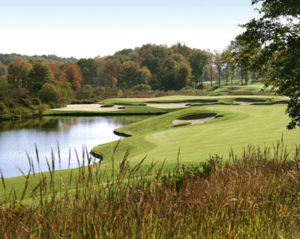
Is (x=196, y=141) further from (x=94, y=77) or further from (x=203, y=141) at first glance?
(x=94, y=77)

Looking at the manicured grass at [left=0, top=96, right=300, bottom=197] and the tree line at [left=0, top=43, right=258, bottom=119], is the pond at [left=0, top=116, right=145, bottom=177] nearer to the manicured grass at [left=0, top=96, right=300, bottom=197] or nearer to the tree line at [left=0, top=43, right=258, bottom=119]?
the manicured grass at [left=0, top=96, right=300, bottom=197]

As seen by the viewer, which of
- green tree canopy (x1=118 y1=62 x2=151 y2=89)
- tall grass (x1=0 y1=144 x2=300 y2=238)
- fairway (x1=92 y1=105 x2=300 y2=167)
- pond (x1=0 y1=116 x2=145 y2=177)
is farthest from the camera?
green tree canopy (x1=118 y1=62 x2=151 y2=89)

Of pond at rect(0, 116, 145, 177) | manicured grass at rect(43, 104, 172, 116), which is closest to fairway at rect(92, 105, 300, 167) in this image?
pond at rect(0, 116, 145, 177)

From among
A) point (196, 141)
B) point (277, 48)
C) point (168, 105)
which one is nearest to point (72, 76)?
point (168, 105)

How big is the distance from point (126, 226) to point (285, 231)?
1.99 metres

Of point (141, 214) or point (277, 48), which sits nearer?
point (141, 214)

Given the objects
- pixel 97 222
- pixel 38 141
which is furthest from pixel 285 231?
pixel 38 141

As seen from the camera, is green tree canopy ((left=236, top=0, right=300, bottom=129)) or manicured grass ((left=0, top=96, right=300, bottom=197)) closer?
green tree canopy ((left=236, top=0, right=300, bottom=129))

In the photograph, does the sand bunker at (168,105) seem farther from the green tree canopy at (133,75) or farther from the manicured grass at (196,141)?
the green tree canopy at (133,75)

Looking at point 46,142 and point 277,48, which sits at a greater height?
point 277,48

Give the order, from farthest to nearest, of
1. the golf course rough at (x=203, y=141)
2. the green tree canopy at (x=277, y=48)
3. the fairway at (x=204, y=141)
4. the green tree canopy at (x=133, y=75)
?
1. the green tree canopy at (x=133, y=75)
2. the fairway at (x=204, y=141)
3. the golf course rough at (x=203, y=141)
4. the green tree canopy at (x=277, y=48)

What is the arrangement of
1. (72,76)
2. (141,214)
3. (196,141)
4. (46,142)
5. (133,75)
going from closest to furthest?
(141,214) → (196,141) → (46,142) → (72,76) → (133,75)

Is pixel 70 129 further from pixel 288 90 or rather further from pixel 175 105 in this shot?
pixel 288 90

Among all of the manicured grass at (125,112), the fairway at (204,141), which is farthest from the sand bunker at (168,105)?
the fairway at (204,141)
